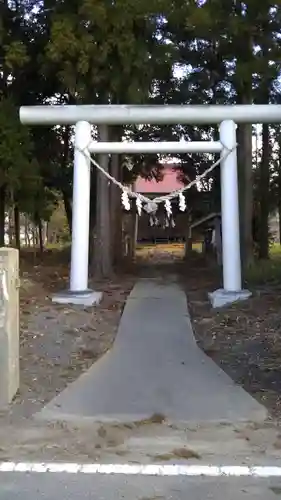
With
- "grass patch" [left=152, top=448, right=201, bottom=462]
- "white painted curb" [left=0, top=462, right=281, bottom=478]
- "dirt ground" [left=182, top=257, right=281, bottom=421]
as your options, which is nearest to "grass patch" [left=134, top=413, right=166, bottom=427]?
"grass patch" [left=152, top=448, right=201, bottom=462]

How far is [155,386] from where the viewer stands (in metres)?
7.20

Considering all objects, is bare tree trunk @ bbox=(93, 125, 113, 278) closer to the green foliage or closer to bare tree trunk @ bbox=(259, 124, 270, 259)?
the green foliage

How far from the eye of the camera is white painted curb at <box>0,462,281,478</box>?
4656 mm

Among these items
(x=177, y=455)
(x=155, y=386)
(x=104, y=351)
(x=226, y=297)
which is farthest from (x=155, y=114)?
(x=177, y=455)

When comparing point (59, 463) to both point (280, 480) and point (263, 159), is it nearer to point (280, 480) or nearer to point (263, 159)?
point (280, 480)

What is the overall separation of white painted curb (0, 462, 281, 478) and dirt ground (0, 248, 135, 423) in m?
1.31

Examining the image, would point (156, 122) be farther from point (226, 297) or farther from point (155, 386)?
point (155, 386)

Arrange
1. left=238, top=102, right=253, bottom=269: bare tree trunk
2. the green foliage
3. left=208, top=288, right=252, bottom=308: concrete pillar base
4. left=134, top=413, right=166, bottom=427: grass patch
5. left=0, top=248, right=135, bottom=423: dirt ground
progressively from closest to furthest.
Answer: left=134, top=413, right=166, bottom=427: grass patch → left=0, top=248, right=135, bottom=423: dirt ground → left=208, top=288, right=252, bottom=308: concrete pillar base → the green foliage → left=238, top=102, right=253, bottom=269: bare tree trunk

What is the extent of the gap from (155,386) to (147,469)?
245 cm

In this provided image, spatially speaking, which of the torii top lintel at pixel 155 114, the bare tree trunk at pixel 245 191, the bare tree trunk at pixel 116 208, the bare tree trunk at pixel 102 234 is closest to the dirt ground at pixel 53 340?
the bare tree trunk at pixel 102 234

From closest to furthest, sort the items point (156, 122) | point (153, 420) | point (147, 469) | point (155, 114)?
point (147, 469) < point (153, 420) < point (155, 114) < point (156, 122)

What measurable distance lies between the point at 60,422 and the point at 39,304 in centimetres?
596

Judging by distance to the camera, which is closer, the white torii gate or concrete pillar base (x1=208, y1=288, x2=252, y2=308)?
concrete pillar base (x1=208, y1=288, x2=252, y2=308)

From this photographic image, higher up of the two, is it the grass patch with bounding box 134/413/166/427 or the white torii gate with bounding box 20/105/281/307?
the white torii gate with bounding box 20/105/281/307
